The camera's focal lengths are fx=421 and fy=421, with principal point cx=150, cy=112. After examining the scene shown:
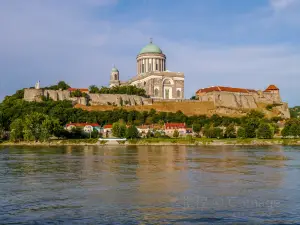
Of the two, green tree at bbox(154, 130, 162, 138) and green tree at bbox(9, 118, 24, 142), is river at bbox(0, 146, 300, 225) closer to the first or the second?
green tree at bbox(9, 118, 24, 142)

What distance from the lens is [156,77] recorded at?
63125mm

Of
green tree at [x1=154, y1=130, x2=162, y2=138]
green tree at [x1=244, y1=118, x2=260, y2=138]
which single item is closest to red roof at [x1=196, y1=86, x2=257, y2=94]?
green tree at [x1=244, y1=118, x2=260, y2=138]

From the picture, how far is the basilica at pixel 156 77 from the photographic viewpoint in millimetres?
63531

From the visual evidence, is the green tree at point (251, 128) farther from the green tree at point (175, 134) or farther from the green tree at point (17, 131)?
the green tree at point (17, 131)

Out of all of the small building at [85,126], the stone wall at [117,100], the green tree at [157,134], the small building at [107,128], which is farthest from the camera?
the stone wall at [117,100]

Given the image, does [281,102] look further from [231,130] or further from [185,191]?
[185,191]

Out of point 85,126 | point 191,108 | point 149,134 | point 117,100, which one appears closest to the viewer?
point 149,134

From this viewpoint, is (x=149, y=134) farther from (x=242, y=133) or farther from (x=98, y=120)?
(x=242, y=133)

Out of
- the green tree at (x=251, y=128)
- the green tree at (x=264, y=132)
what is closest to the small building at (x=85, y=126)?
the green tree at (x=251, y=128)

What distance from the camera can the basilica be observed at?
63.5 m

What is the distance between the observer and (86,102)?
193 ft

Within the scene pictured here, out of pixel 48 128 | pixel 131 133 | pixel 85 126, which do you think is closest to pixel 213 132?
pixel 131 133

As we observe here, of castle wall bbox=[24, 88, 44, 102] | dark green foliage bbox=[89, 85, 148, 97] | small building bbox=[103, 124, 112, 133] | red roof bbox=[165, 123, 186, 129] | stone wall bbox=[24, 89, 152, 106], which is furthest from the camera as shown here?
dark green foliage bbox=[89, 85, 148, 97]

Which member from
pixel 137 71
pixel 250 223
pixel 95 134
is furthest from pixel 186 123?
pixel 250 223
